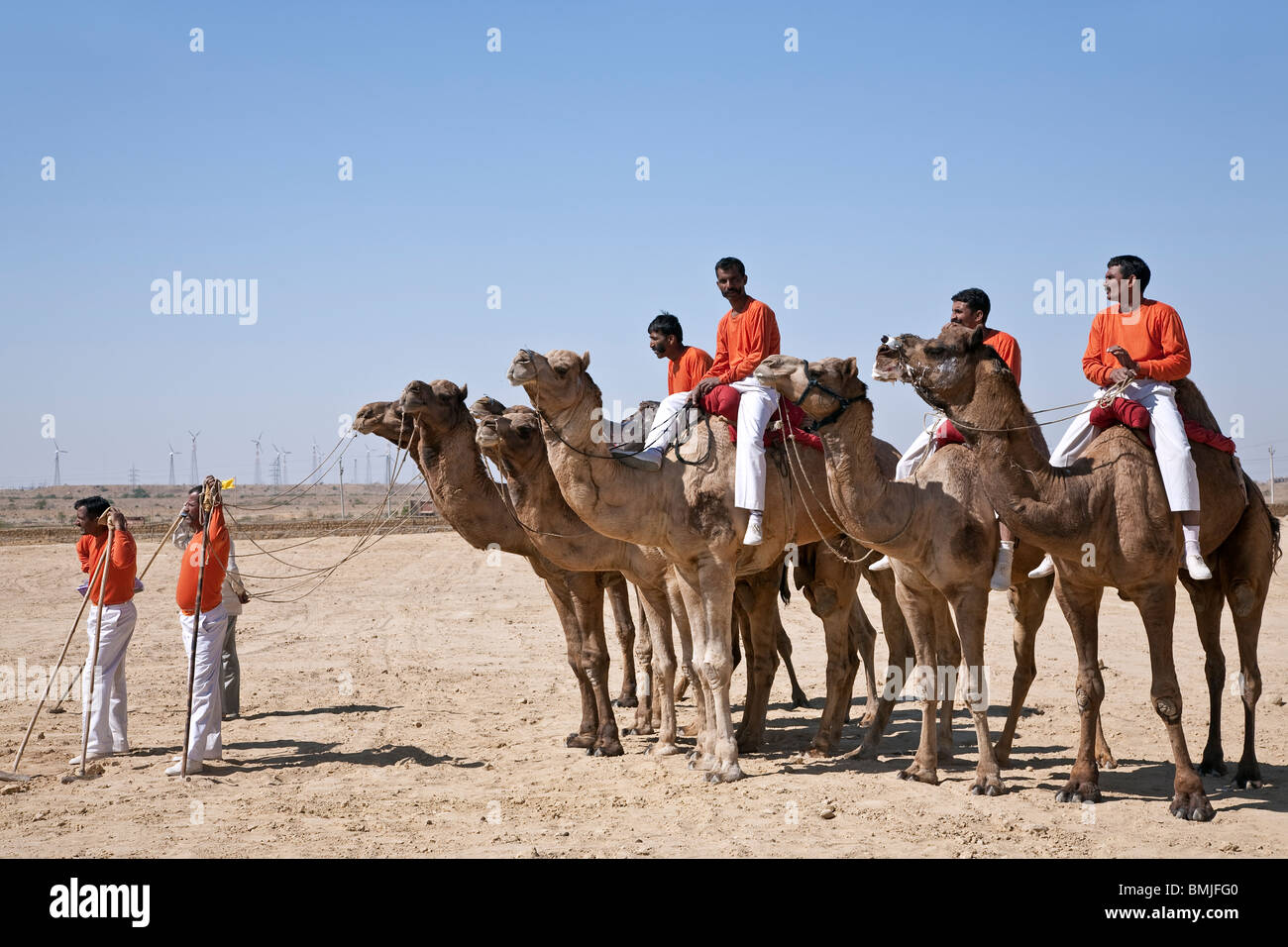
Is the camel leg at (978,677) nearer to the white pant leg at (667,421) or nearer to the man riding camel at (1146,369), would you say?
the man riding camel at (1146,369)

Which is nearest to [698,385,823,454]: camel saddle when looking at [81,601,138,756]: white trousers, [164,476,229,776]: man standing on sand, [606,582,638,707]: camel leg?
[606,582,638,707]: camel leg

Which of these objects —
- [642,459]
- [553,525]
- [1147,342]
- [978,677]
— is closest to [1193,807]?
[978,677]

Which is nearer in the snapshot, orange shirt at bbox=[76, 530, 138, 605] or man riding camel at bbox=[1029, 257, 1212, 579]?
man riding camel at bbox=[1029, 257, 1212, 579]

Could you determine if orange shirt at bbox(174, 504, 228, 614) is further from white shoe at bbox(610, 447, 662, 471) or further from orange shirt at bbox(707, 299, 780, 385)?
orange shirt at bbox(707, 299, 780, 385)

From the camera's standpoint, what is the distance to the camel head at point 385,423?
11.0 meters

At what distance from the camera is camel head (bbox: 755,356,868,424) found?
8430mm

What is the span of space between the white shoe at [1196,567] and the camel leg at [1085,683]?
0.61 meters

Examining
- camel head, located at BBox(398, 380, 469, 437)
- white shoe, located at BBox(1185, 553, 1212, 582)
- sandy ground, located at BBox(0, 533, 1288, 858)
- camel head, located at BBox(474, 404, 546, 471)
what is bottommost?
sandy ground, located at BBox(0, 533, 1288, 858)

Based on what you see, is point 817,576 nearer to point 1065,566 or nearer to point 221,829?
point 1065,566

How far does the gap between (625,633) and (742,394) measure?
3780 millimetres

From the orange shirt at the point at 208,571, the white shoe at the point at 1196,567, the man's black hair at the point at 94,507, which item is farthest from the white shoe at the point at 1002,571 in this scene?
the man's black hair at the point at 94,507

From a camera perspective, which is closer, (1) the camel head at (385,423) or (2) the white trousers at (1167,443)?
(2) the white trousers at (1167,443)

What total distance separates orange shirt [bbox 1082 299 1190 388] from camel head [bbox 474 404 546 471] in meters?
4.52

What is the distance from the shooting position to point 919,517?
8711 mm
